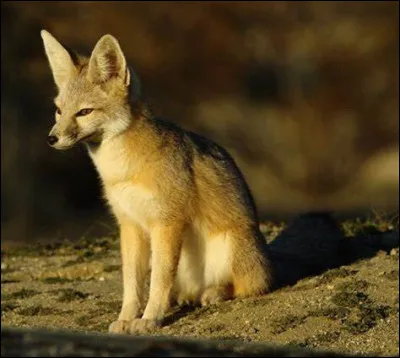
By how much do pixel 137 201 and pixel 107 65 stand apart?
0.88m

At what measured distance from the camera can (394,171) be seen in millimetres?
20578

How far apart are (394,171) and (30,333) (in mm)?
18078

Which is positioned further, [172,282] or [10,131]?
[10,131]

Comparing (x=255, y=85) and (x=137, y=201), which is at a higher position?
(x=255, y=85)

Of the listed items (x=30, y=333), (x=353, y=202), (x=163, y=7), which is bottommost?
(x=30, y=333)

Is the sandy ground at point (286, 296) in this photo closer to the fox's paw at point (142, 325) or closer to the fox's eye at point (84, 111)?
the fox's paw at point (142, 325)

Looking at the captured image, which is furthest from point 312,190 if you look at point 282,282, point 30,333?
point 30,333

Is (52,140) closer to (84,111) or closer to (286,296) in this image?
(84,111)

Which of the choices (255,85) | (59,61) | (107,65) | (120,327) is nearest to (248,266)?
(120,327)

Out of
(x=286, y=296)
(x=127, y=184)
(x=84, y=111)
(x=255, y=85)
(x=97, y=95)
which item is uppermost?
(x=255, y=85)

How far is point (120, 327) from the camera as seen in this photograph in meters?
5.78

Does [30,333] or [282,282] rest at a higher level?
[282,282]

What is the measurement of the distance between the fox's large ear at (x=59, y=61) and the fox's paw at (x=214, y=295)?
1.65m

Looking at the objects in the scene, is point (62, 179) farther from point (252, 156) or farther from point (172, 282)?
point (172, 282)
